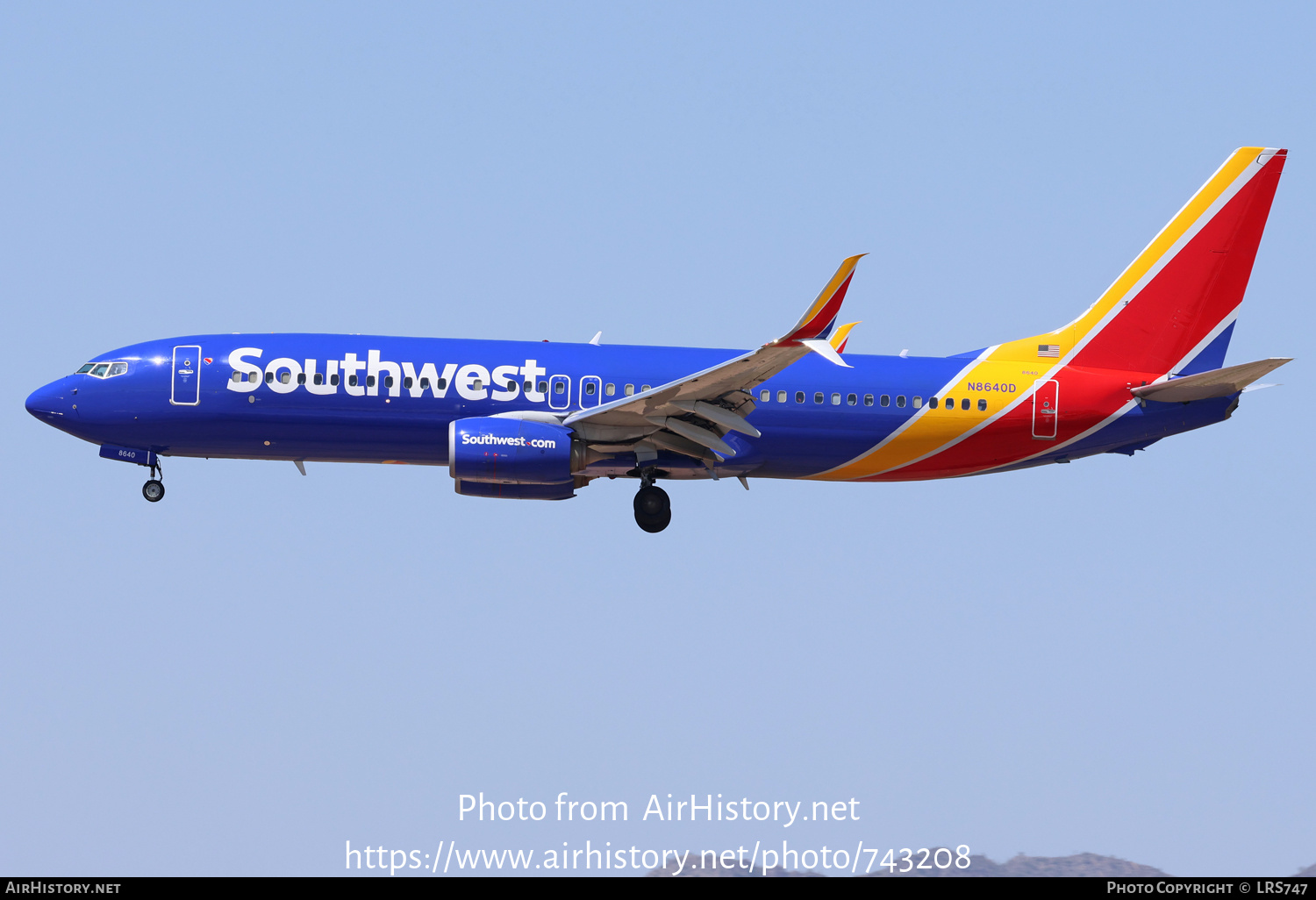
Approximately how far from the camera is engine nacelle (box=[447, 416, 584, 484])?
36531 mm

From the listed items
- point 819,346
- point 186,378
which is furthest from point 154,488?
point 819,346

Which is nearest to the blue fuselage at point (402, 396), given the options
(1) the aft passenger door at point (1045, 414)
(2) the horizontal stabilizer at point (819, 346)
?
(1) the aft passenger door at point (1045, 414)

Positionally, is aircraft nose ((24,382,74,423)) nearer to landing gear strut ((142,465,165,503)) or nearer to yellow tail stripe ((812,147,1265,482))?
landing gear strut ((142,465,165,503))

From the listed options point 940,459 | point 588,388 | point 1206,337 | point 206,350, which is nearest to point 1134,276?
point 1206,337

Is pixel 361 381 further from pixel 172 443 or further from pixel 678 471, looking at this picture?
pixel 678 471

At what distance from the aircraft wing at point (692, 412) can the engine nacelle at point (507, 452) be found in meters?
0.81

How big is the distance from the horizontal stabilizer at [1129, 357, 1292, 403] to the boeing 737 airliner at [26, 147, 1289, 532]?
5 cm

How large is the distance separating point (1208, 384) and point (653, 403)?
13.7 meters

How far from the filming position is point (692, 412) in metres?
37.2

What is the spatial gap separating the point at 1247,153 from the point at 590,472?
63.3ft

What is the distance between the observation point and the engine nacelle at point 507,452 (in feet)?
120

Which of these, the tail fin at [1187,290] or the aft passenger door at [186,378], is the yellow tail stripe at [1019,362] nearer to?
the tail fin at [1187,290]

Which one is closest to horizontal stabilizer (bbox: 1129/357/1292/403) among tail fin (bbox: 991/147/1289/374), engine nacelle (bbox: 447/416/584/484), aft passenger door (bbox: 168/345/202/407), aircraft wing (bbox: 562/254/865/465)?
tail fin (bbox: 991/147/1289/374)

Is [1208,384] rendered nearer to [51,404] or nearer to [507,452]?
[507,452]
